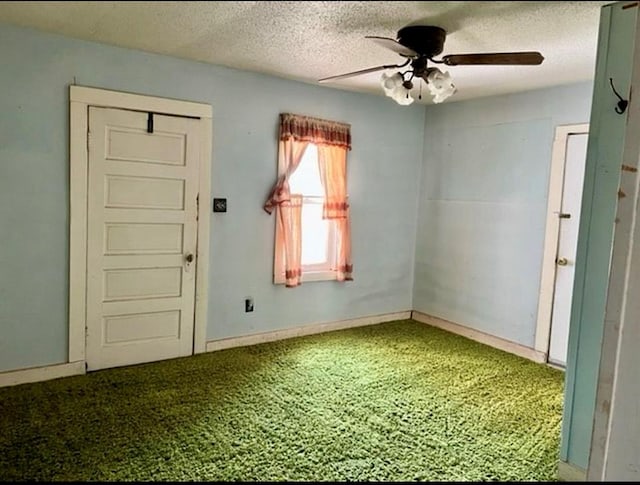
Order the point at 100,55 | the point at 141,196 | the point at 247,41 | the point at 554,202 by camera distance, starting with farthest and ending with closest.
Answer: the point at 554,202 → the point at 141,196 → the point at 100,55 → the point at 247,41

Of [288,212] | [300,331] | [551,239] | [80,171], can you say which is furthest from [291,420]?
[551,239]

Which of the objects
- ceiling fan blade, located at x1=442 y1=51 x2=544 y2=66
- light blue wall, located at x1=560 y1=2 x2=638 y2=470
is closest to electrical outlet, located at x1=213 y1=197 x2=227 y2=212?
ceiling fan blade, located at x1=442 y1=51 x2=544 y2=66

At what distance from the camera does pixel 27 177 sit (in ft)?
10.3

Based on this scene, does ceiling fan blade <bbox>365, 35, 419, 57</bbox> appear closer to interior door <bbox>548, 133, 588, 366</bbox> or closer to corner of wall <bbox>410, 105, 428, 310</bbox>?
interior door <bbox>548, 133, 588, 366</bbox>

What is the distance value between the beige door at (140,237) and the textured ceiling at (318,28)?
0.64m

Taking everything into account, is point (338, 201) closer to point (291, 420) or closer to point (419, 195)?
point (419, 195)

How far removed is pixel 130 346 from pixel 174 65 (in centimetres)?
217

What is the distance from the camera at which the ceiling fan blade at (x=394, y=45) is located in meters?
2.56

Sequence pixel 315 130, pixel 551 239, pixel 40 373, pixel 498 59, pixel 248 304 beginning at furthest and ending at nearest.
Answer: pixel 315 130 < pixel 248 304 < pixel 551 239 < pixel 40 373 < pixel 498 59

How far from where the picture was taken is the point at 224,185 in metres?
3.95

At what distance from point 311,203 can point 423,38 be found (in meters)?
2.04

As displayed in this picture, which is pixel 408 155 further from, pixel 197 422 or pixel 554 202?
pixel 197 422

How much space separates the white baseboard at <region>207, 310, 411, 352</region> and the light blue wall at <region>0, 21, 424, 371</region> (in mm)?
68

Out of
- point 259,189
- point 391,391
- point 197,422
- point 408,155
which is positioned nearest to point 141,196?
point 259,189
